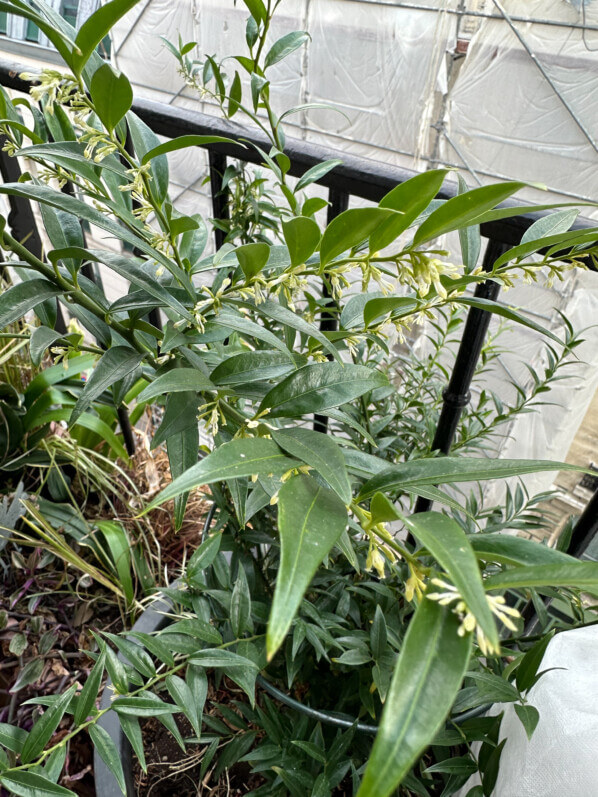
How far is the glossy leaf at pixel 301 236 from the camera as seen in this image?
0.27 m

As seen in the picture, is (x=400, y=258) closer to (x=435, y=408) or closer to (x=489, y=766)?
(x=489, y=766)

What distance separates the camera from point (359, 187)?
0.59 meters

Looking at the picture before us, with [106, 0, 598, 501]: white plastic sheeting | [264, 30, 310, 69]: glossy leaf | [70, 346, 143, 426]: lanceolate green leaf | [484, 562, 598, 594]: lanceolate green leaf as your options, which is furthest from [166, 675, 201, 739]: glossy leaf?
[106, 0, 598, 501]: white plastic sheeting

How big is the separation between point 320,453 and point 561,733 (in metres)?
0.33

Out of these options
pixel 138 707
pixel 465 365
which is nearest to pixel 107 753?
pixel 138 707

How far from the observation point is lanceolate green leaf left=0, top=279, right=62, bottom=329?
0.34 m

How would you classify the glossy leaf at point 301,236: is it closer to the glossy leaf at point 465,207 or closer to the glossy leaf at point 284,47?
the glossy leaf at point 465,207

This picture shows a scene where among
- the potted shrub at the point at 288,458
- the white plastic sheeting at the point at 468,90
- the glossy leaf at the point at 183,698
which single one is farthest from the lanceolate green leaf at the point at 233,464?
the white plastic sheeting at the point at 468,90

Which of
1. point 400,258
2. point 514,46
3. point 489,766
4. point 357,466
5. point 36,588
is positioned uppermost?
point 514,46

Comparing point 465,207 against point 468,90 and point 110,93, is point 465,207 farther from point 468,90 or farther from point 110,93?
point 468,90

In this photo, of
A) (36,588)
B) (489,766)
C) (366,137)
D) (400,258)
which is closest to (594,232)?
(400,258)

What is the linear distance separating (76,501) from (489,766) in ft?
2.62

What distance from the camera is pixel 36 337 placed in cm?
38

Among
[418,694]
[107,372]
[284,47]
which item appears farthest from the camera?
[284,47]
